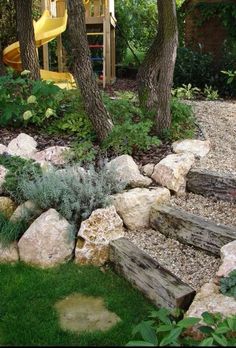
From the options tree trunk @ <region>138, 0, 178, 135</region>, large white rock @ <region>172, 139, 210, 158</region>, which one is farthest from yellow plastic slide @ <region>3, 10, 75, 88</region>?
large white rock @ <region>172, 139, 210, 158</region>

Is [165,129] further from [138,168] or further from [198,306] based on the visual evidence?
[198,306]

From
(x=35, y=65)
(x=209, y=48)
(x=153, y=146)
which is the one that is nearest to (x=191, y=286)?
(x=153, y=146)

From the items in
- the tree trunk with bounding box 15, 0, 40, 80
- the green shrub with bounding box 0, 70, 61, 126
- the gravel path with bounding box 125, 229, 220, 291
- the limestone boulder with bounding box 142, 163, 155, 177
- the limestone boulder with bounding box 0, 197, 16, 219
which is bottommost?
the gravel path with bounding box 125, 229, 220, 291

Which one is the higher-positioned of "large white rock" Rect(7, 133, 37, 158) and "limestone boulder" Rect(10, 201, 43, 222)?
"large white rock" Rect(7, 133, 37, 158)

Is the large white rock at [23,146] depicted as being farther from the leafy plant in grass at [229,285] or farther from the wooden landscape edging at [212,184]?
the leafy plant in grass at [229,285]

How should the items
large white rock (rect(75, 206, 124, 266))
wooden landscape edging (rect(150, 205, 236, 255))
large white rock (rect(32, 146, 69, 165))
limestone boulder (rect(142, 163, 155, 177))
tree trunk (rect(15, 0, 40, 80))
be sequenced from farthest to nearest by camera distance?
tree trunk (rect(15, 0, 40, 80))
large white rock (rect(32, 146, 69, 165))
limestone boulder (rect(142, 163, 155, 177))
large white rock (rect(75, 206, 124, 266))
wooden landscape edging (rect(150, 205, 236, 255))

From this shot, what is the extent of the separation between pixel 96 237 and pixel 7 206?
3.06 feet

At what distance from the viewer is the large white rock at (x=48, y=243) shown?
3.69m

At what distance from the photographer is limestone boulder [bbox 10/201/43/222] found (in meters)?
3.93

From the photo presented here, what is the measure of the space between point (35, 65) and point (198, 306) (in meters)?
4.58

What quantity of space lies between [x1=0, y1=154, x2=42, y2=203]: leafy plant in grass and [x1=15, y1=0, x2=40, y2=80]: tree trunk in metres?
2.23

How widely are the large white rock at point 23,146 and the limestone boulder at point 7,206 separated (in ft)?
2.38

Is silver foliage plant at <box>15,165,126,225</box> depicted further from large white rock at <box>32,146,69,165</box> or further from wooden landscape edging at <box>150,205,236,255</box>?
large white rock at <box>32,146,69,165</box>

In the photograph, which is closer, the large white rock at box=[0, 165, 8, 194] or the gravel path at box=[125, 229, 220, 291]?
the gravel path at box=[125, 229, 220, 291]
